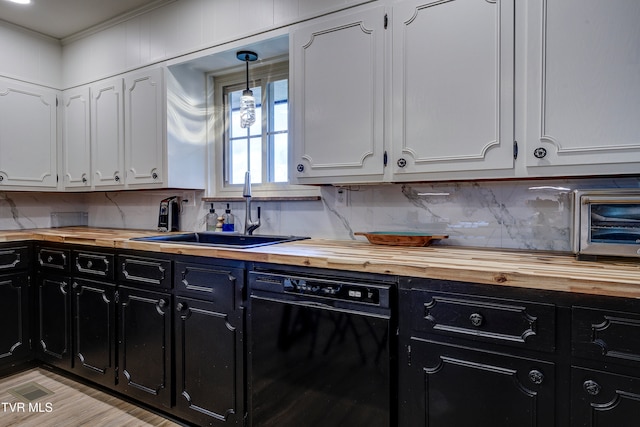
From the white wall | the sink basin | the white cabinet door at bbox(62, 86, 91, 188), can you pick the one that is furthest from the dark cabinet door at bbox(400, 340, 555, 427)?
the white wall

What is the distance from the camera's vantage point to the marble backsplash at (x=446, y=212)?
5.37ft

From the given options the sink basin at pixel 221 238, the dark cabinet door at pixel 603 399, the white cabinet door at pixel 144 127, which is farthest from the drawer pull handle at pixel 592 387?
the white cabinet door at pixel 144 127

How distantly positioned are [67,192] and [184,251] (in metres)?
2.10

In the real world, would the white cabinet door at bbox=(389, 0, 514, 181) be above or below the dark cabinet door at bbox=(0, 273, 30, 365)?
above

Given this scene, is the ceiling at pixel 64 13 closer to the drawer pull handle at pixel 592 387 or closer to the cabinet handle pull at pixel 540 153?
the cabinet handle pull at pixel 540 153

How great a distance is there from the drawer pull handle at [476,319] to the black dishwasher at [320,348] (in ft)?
0.86

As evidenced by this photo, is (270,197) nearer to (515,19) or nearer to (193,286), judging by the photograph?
(193,286)

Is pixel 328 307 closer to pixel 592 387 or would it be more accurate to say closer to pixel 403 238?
pixel 403 238

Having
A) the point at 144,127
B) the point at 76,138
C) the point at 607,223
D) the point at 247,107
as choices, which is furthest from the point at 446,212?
the point at 76,138

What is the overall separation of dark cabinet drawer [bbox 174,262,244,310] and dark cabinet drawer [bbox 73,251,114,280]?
1.75 ft

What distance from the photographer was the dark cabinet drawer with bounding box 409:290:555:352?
1.11 m

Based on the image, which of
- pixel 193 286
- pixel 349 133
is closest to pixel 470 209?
pixel 349 133

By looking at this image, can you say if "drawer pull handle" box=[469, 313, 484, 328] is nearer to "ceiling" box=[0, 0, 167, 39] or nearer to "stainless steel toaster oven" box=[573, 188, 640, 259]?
"stainless steel toaster oven" box=[573, 188, 640, 259]

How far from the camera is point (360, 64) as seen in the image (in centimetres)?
176
